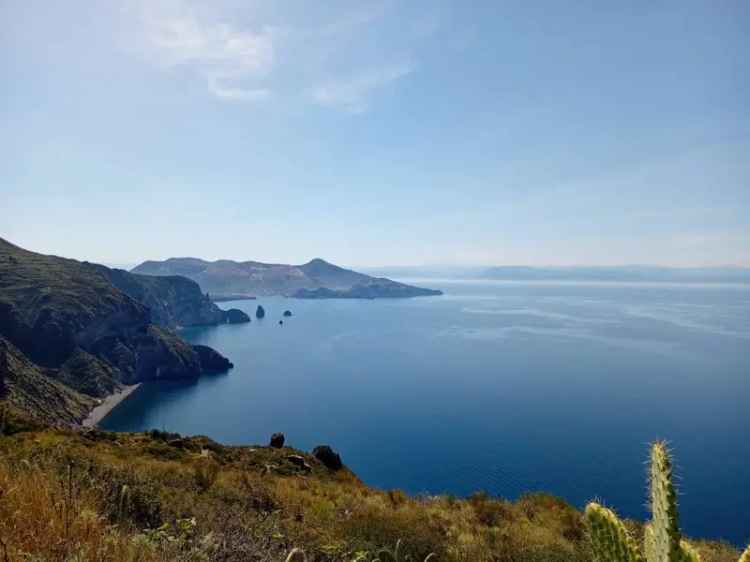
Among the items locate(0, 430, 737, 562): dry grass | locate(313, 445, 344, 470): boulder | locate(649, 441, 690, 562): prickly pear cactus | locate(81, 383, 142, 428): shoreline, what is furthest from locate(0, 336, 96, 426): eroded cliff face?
locate(649, 441, 690, 562): prickly pear cactus

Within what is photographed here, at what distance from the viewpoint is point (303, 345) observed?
148m

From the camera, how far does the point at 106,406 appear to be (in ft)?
317

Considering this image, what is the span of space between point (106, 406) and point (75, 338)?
3080 cm

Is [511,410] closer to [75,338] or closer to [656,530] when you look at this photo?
[656,530]

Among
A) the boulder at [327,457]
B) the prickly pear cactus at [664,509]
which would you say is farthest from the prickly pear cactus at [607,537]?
the boulder at [327,457]

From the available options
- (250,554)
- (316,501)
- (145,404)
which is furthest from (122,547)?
(145,404)

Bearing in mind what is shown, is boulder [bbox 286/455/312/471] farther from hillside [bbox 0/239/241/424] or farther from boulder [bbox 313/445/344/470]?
hillside [bbox 0/239/241/424]

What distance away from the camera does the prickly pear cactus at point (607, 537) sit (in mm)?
3521

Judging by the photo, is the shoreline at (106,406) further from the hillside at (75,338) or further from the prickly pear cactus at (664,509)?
the prickly pear cactus at (664,509)

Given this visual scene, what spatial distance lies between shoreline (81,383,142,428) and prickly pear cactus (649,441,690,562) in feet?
304

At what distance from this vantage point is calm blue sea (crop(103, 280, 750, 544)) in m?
49.4

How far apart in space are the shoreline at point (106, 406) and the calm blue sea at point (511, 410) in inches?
88.6

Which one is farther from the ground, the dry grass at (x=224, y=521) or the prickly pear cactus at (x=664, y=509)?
the prickly pear cactus at (x=664, y=509)

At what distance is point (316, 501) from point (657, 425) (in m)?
68.0
